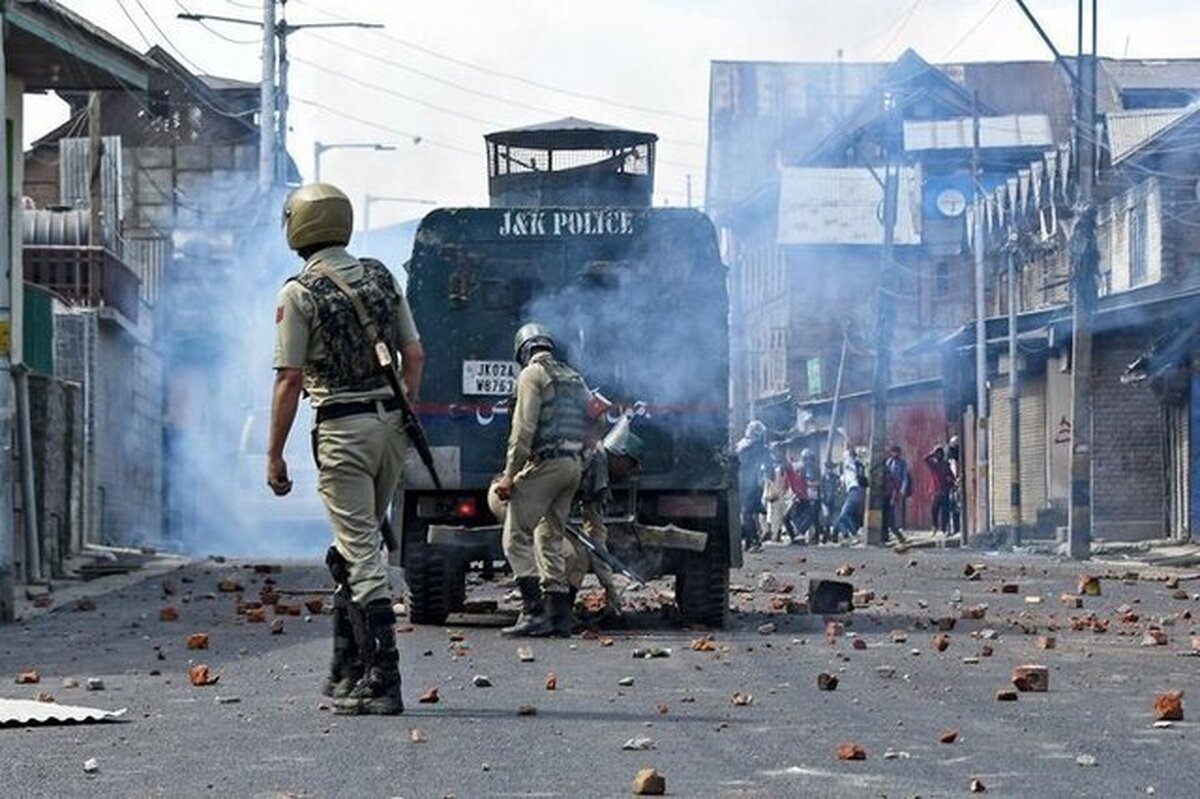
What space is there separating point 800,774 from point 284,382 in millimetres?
3123

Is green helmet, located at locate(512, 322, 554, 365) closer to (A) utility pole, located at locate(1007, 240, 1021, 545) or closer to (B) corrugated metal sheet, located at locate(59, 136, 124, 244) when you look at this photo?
(A) utility pole, located at locate(1007, 240, 1021, 545)

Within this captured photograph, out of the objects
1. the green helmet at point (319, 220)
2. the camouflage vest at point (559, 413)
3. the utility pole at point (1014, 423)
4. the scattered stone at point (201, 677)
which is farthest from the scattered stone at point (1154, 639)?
the utility pole at point (1014, 423)

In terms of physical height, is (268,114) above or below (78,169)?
above

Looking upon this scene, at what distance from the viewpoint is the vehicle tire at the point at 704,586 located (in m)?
16.0

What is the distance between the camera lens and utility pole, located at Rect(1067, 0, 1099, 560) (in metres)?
32.3

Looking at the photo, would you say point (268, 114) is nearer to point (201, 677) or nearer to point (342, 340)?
point (201, 677)

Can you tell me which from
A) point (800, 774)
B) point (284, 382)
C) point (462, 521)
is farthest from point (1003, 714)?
point (462, 521)

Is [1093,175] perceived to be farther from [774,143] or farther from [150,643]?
[774,143]

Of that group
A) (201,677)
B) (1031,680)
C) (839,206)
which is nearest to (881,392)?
(839,206)

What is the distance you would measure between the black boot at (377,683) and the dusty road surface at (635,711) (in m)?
0.13

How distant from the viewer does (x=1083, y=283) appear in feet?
108

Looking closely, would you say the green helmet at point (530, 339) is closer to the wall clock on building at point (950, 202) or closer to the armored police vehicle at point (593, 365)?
the armored police vehicle at point (593, 365)

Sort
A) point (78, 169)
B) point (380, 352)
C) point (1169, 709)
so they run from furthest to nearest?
point (78, 169) → point (380, 352) → point (1169, 709)

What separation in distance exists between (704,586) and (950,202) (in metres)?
Answer: 56.0
